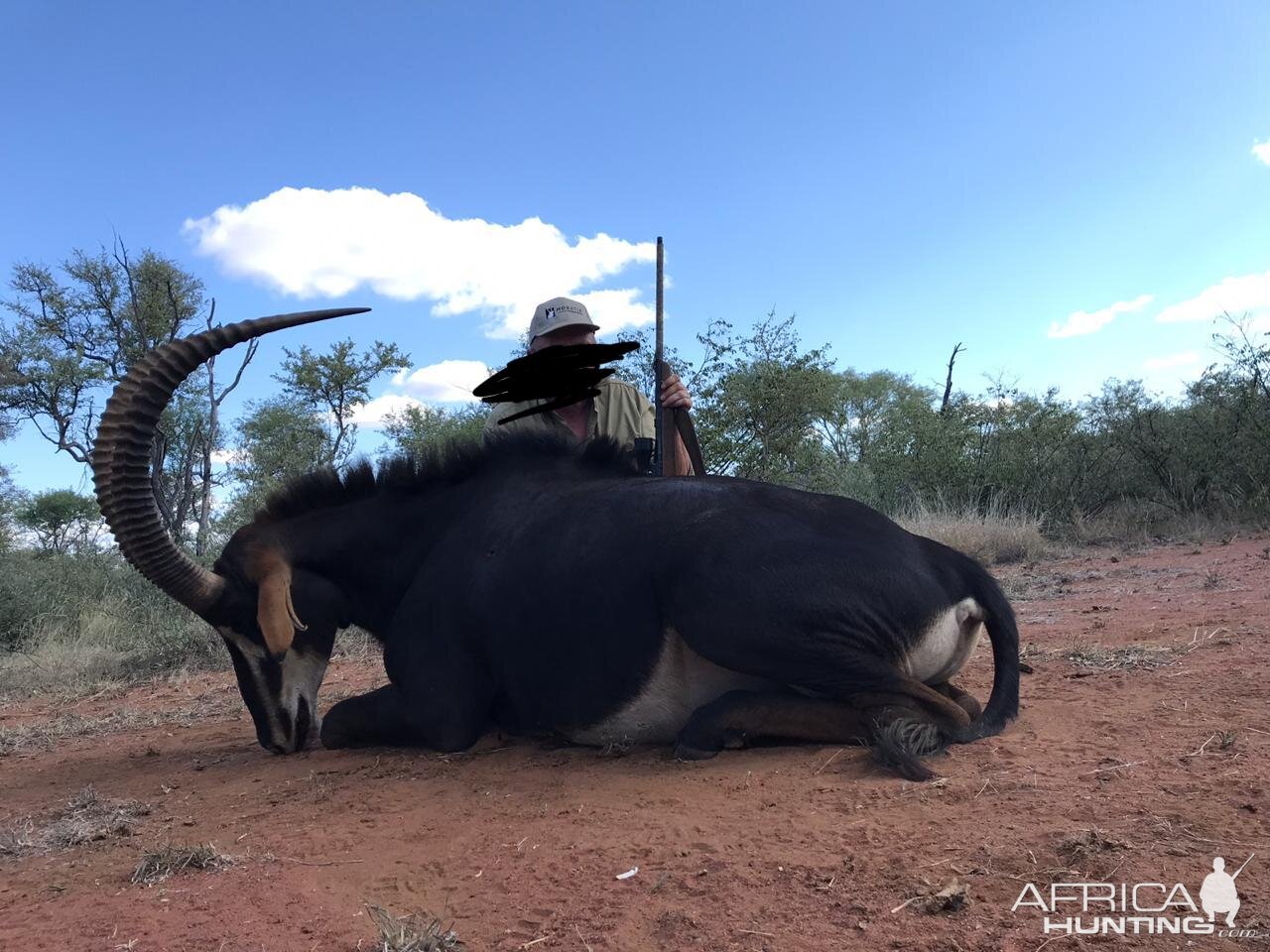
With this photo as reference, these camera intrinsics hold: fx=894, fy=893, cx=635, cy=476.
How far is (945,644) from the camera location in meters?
3.63

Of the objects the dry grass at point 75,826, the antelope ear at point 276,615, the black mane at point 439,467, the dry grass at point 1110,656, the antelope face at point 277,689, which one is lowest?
the dry grass at point 1110,656

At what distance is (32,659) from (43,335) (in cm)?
1198

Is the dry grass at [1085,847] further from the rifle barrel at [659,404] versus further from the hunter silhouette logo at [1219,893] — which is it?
the rifle barrel at [659,404]

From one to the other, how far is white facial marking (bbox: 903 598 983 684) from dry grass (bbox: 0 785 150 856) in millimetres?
2997

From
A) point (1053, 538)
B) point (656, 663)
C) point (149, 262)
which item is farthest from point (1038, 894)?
point (149, 262)

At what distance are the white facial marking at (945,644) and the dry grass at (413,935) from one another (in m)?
2.12

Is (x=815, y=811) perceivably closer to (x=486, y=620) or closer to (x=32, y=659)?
(x=486, y=620)

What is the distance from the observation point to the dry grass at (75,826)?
3031 mm

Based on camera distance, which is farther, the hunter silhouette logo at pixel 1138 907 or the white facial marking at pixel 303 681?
the white facial marking at pixel 303 681

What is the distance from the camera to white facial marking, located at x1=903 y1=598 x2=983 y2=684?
357 cm

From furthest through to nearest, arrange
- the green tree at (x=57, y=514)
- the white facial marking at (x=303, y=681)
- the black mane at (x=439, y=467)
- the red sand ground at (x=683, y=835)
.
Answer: the green tree at (x=57, y=514), the black mane at (x=439, y=467), the white facial marking at (x=303, y=681), the red sand ground at (x=683, y=835)

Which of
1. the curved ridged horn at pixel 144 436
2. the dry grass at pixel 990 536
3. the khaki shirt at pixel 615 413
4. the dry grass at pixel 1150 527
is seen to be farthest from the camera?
the dry grass at pixel 1150 527

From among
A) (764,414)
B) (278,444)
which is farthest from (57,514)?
(764,414)

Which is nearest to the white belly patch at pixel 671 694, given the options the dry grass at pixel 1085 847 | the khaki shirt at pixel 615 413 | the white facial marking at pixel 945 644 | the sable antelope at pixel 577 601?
the sable antelope at pixel 577 601
